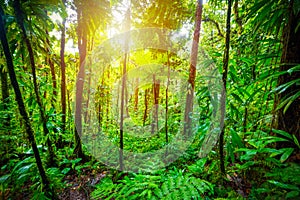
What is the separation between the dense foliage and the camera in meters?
1.26

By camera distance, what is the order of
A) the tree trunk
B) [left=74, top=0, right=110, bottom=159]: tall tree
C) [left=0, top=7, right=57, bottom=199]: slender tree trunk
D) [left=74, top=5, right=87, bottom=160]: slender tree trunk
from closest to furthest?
the tree trunk → [left=0, top=7, right=57, bottom=199]: slender tree trunk → [left=74, top=0, right=110, bottom=159]: tall tree → [left=74, top=5, right=87, bottom=160]: slender tree trunk

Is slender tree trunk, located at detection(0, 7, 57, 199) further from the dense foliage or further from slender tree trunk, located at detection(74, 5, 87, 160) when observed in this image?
slender tree trunk, located at detection(74, 5, 87, 160)

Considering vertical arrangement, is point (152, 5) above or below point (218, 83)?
above

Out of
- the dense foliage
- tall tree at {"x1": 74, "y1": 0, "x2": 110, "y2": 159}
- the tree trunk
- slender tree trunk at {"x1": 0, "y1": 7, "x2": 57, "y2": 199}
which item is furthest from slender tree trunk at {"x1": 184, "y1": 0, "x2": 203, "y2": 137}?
slender tree trunk at {"x1": 0, "y1": 7, "x2": 57, "y2": 199}

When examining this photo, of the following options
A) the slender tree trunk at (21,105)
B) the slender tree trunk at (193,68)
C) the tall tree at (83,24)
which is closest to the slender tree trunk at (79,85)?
the tall tree at (83,24)

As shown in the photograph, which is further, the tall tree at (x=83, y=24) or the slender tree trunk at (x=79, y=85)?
the slender tree trunk at (x=79, y=85)

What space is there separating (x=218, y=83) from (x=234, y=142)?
2.16 feet

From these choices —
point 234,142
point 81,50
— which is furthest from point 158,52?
point 234,142

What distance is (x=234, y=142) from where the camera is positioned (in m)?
1.49

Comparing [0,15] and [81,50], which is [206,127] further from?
[81,50]

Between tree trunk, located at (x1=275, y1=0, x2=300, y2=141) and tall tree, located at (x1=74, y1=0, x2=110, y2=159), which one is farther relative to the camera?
tall tree, located at (x1=74, y1=0, x2=110, y2=159)

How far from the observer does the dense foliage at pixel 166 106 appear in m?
1.26

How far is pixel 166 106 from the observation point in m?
4.60

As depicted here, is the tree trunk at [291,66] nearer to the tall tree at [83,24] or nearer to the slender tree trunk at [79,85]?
the tall tree at [83,24]
